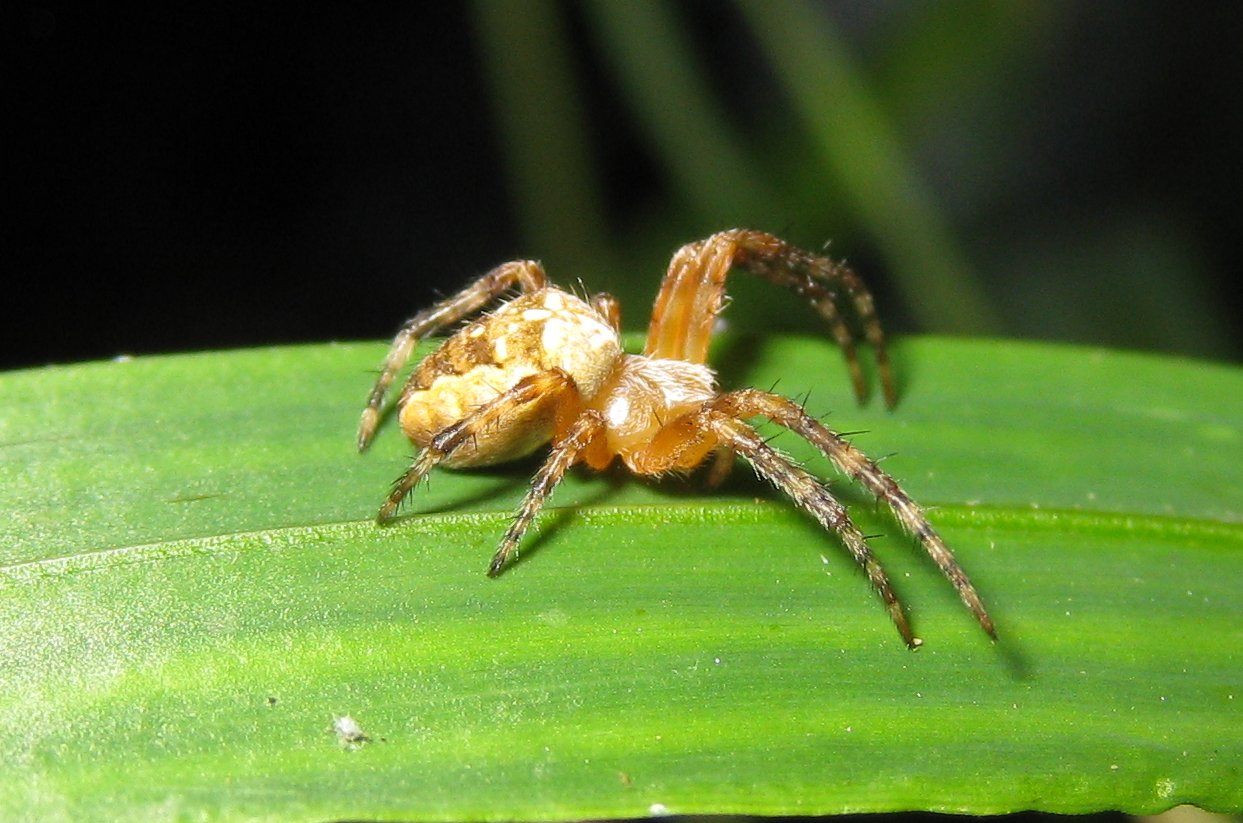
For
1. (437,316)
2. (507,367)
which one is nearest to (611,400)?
(507,367)

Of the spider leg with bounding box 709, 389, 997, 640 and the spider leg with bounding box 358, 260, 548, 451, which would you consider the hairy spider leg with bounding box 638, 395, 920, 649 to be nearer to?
the spider leg with bounding box 709, 389, 997, 640

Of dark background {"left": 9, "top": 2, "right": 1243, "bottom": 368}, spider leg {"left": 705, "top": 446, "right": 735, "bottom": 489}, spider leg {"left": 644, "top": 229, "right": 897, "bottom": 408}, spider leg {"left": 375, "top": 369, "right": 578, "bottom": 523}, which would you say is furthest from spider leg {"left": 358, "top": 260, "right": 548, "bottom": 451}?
dark background {"left": 9, "top": 2, "right": 1243, "bottom": 368}

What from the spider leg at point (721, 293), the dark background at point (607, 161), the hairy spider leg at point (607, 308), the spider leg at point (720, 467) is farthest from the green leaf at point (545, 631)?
the dark background at point (607, 161)

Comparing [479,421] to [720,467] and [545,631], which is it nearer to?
[545,631]

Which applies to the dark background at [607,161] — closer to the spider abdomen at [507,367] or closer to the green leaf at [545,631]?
the spider abdomen at [507,367]

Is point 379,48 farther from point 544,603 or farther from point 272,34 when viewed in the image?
point 544,603
